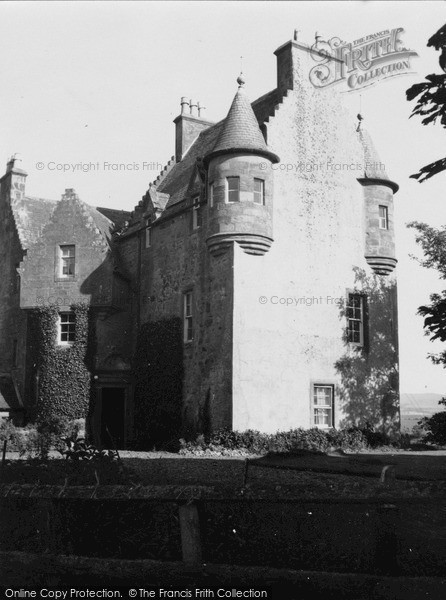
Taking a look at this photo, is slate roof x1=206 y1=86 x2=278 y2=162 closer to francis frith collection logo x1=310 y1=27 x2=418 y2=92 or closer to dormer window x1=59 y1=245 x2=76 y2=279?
francis frith collection logo x1=310 y1=27 x2=418 y2=92

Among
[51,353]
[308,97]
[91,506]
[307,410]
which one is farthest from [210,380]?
[91,506]

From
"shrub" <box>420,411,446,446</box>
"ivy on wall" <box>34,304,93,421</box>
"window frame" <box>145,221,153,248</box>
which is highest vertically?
"window frame" <box>145,221,153,248</box>

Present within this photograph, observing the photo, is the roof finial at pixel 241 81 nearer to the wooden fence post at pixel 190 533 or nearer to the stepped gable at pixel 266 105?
the stepped gable at pixel 266 105

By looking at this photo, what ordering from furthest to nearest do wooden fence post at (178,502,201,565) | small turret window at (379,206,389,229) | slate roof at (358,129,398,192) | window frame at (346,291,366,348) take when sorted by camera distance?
small turret window at (379,206,389,229) → slate roof at (358,129,398,192) → window frame at (346,291,366,348) → wooden fence post at (178,502,201,565)

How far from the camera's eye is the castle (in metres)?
24.1

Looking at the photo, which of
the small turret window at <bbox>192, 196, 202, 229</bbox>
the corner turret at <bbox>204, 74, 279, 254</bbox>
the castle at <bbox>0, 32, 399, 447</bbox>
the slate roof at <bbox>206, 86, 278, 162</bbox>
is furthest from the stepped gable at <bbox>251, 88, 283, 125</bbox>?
the small turret window at <bbox>192, 196, 202, 229</bbox>

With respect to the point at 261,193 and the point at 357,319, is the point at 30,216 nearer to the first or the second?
the point at 261,193

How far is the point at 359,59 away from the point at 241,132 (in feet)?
21.0

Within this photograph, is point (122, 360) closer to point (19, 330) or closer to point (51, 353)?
point (51, 353)

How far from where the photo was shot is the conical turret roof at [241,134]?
24.1 m

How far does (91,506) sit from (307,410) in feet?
59.5

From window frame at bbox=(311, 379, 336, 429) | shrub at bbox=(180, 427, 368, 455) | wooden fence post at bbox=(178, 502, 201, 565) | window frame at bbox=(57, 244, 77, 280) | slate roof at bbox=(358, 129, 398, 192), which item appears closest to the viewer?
wooden fence post at bbox=(178, 502, 201, 565)

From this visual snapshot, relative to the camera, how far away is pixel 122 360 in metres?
29.2

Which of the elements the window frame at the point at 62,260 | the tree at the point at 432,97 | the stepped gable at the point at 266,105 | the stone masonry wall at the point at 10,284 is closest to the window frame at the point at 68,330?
the window frame at the point at 62,260
